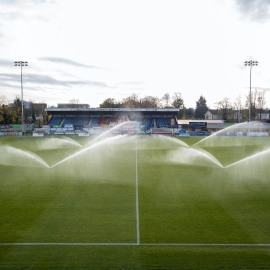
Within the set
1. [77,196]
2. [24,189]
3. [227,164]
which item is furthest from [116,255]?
[227,164]

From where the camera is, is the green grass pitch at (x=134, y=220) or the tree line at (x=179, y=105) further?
the tree line at (x=179, y=105)

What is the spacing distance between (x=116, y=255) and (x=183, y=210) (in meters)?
4.49

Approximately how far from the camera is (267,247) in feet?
24.8

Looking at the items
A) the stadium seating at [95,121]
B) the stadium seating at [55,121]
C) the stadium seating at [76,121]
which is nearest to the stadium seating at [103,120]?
the stadium seating at [95,121]

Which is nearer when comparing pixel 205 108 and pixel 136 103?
pixel 136 103

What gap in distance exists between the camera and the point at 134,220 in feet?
31.4

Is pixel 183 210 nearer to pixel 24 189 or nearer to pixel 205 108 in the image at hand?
pixel 24 189

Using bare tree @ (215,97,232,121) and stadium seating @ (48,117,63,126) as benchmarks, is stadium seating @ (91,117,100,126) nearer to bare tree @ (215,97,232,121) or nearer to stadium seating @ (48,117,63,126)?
stadium seating @ (48,117,63,126)

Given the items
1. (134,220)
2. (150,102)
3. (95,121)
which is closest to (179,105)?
(150,102)

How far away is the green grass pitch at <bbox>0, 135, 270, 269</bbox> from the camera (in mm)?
7016

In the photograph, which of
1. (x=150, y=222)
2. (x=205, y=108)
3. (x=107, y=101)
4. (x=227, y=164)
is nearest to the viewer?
(x=150, y=222)

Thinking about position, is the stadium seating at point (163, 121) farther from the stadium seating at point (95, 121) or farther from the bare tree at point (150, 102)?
the bare tree at point (150, 102)

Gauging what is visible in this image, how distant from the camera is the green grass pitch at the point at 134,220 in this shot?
7016mm

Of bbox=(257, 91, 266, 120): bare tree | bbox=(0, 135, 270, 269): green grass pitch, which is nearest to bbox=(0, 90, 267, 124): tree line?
bbox=(257, 91, 266, 120): bare tree
